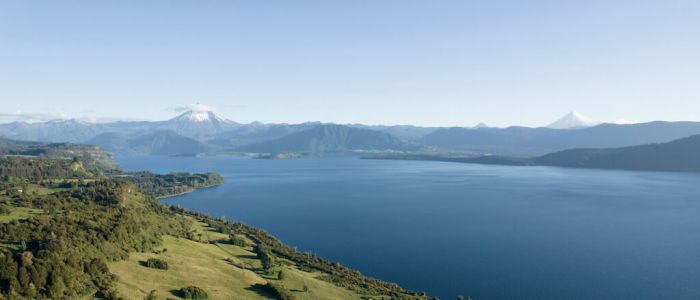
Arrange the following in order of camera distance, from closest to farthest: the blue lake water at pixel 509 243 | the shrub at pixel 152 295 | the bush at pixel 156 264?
the shrub at pixel 152 295, the bush at pixel 156 264, the blue lake water at pixel 509 243

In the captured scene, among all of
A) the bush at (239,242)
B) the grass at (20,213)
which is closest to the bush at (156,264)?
the grass at (20,213)

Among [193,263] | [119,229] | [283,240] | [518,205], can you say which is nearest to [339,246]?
[283,240]

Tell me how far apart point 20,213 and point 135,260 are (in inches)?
1386

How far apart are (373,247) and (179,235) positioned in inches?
1995

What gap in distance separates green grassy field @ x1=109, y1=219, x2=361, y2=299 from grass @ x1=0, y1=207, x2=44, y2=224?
2573cm

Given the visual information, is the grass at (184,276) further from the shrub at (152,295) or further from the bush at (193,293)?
the bush at (193,293)

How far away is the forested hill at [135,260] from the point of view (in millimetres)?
53000

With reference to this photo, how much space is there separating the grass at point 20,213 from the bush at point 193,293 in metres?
39.4

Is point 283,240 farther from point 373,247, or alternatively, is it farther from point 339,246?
point 373,247

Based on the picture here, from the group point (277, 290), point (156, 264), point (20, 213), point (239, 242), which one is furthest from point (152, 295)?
point (239, 242)

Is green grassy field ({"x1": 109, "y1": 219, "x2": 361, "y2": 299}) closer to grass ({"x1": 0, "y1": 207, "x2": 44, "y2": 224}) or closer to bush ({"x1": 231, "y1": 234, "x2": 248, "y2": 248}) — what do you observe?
bush ({"x1": 231, "y1": 234, "x2": 248, "y2": 248})

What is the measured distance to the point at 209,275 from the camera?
7200 centimetres

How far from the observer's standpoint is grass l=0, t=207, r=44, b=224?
3134 inches

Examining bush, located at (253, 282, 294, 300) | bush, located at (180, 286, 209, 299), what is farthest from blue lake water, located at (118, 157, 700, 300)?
bush, located at (180, 286, 209, 299)
